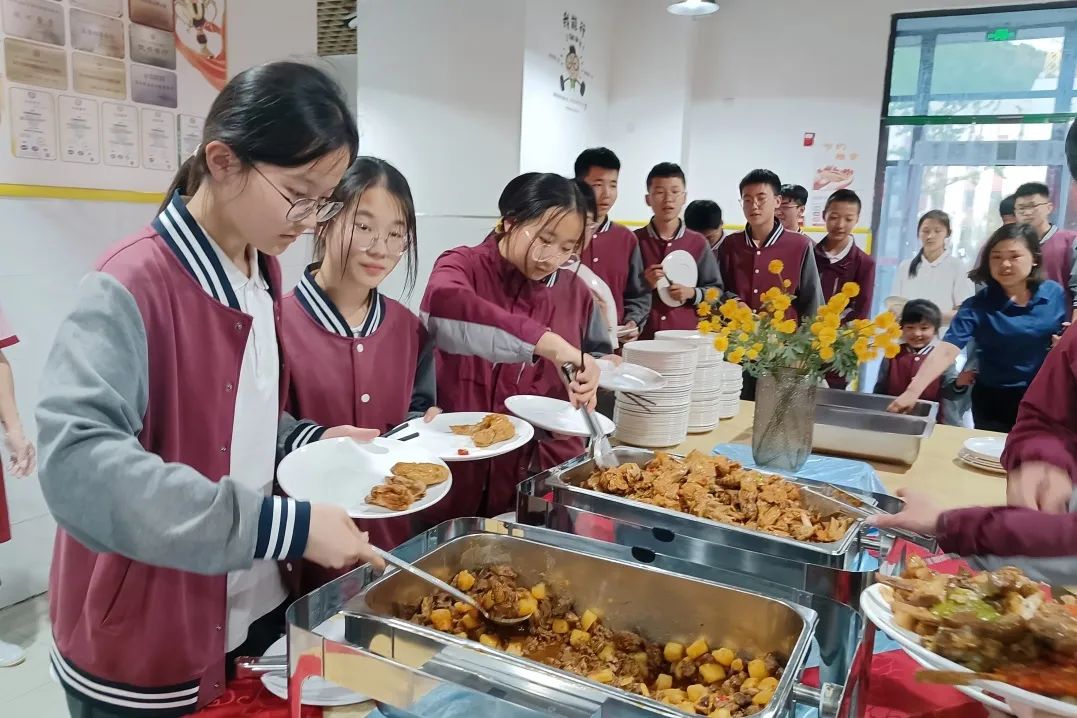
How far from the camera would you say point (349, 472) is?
3.87 ft

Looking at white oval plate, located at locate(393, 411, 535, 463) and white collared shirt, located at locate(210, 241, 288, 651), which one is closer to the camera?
white collared shirt, located at locate(210, 241, 288, 651)

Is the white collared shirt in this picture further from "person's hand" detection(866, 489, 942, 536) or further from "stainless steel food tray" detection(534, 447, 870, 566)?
"person's hand" detection(866, 489, 942, 536)

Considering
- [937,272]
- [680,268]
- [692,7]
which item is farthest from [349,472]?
[937,272]

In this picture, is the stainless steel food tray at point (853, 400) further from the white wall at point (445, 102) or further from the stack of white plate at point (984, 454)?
the white wall at point (445, 102)

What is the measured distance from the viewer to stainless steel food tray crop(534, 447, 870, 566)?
3.61 ft

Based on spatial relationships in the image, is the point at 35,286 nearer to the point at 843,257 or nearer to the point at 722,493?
the point at 722,493

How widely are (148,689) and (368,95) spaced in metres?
3.96

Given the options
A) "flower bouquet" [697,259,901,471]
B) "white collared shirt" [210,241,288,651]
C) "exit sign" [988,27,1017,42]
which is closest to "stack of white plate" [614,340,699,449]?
"flower bouquet" [697,259,901,471]

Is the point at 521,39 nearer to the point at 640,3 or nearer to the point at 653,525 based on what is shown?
the point at 640,3

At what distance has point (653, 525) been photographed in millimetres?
1217

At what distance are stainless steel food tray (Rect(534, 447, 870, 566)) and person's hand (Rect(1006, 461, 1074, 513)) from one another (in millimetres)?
190

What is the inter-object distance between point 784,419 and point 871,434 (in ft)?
1.04

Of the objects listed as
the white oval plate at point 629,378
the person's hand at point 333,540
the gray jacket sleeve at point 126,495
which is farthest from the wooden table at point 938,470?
the gray jacket sleeve at point 126,495

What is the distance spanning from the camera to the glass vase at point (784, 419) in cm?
165
